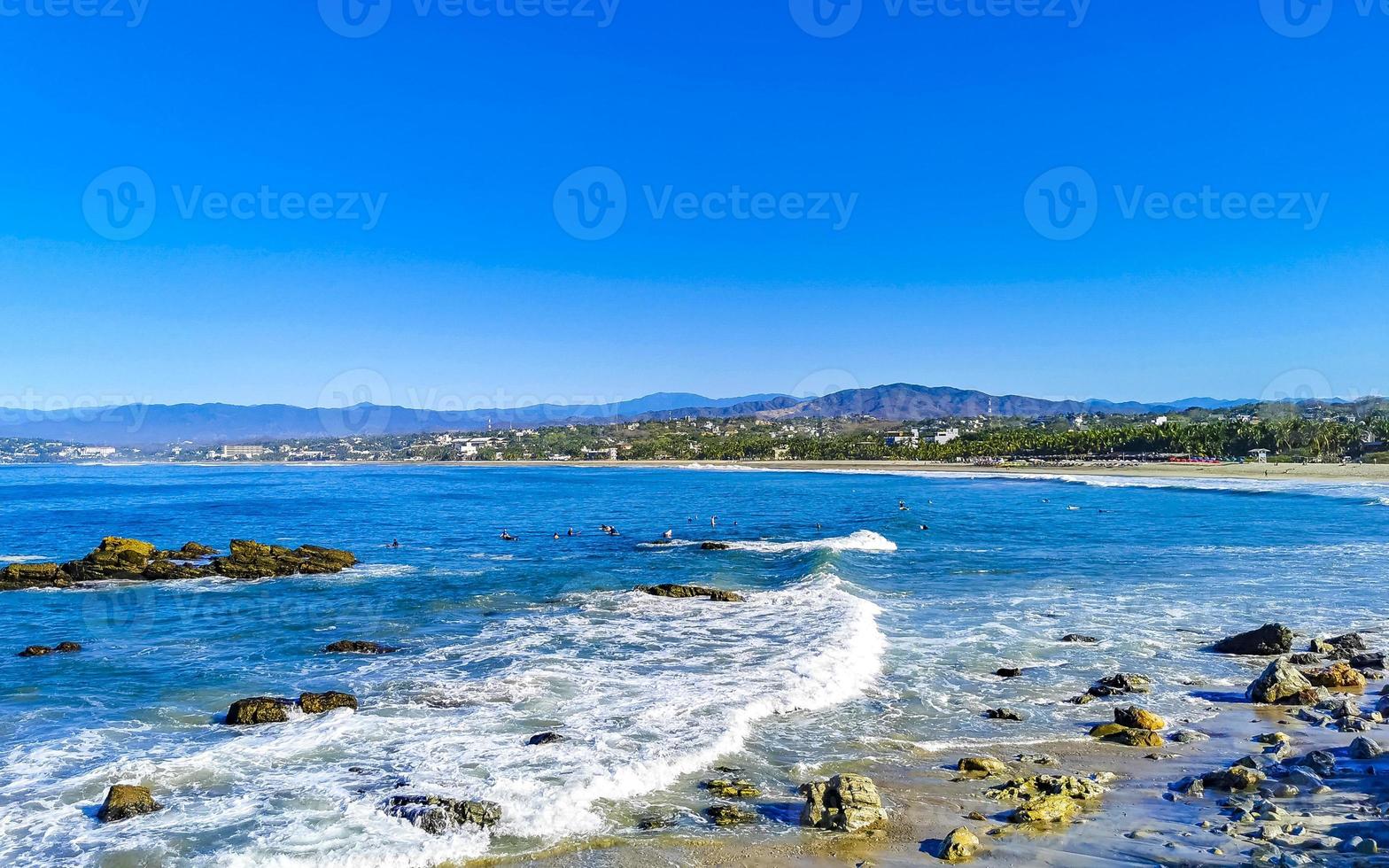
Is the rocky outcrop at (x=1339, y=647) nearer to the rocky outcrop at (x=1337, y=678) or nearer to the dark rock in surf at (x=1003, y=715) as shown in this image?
the rocky outcrop at (x=1337, y=678)

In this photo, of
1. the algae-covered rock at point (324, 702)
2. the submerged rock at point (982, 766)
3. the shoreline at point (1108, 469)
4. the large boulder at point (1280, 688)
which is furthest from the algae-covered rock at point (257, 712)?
the shoreline at point (1108, 469)

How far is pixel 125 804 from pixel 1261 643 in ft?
72.2

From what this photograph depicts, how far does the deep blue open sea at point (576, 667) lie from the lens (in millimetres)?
11500

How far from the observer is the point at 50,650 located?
21.6 metres

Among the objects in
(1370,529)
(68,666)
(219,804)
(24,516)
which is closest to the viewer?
(219,804)

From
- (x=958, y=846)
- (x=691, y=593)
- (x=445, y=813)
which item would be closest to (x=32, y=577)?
→ (x=691, y=593)

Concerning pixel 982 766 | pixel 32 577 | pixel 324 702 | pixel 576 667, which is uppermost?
pixel 982 766

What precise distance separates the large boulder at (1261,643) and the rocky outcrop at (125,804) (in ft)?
68.9

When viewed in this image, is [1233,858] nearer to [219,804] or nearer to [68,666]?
[219,804]

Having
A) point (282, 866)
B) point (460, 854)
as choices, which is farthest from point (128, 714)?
point (460, 854)

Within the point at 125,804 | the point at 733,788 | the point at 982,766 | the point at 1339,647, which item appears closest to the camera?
the point at 125,804

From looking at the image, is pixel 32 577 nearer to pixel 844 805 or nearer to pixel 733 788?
pixel 733 788

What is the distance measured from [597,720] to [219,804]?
236 inches

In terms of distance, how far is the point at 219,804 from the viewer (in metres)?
11.6
